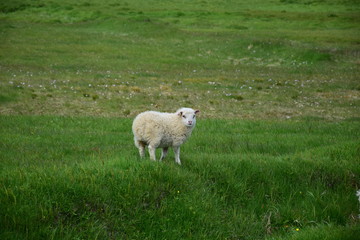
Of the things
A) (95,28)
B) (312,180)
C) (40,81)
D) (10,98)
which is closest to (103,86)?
(40,81)

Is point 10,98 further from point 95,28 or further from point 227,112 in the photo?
point 95,28

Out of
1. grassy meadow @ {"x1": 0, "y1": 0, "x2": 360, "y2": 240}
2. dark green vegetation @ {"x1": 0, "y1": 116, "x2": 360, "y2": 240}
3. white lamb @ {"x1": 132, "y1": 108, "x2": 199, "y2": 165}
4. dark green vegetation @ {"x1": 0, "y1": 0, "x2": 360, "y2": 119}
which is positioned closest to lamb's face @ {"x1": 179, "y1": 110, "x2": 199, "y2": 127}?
white lamb @ {"x1": 132, "y1": 108, "x2": 199, "y2": 165}

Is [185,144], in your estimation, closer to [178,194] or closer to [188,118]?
[188,118]

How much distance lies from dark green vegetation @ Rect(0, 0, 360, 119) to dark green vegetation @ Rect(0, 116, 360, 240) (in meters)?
9.71

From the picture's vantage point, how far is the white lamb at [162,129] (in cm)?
1070

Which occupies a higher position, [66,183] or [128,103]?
[66,183]

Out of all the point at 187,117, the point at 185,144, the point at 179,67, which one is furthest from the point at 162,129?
the point at 179,67

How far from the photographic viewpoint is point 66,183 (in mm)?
8555

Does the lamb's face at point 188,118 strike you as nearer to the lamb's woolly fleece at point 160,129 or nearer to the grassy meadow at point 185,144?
the lamb's woolly fleece at point 160,129

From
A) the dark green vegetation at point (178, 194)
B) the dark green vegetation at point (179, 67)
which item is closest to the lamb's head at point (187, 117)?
the dark green vegetation at point (178, 194)

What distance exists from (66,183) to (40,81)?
21986mm

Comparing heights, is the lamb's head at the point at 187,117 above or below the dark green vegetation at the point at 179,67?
above

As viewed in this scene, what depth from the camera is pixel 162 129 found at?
35.5 feet

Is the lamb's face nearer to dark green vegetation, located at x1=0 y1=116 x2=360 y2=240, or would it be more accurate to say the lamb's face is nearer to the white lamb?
the white lamb
